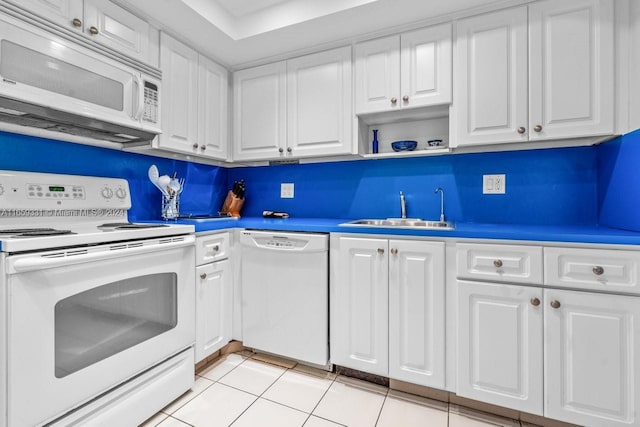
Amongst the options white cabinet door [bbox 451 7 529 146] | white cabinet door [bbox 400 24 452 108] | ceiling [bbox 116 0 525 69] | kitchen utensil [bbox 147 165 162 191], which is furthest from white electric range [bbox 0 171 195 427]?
white cabinet door [bbox 451 7 529 146]

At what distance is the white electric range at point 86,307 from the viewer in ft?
3.32

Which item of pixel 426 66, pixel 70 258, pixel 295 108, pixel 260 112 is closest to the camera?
pixel 70 258

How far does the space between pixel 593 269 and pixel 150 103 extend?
7.57 feet

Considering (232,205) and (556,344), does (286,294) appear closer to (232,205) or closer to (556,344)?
(232,205)

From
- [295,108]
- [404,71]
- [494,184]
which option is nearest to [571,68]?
[494,184]

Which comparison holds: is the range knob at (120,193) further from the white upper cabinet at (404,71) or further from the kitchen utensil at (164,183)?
the white upper cabinet at (404,71)

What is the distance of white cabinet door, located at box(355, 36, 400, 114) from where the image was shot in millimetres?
1926

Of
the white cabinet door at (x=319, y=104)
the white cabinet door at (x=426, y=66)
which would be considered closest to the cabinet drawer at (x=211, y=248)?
the white cabinet door at (x=319, y=104)

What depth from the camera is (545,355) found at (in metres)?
1.36

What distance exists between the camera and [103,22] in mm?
1558

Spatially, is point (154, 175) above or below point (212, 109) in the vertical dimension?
below

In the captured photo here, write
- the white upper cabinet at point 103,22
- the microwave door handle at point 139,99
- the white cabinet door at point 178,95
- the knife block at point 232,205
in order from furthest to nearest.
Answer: the knife block at point 232,205 → the white cabinet door at point 178,95 → the microwave door handle at point 139,99 → the white upper cabinet at point 103,22

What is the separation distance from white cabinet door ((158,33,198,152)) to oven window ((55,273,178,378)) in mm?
902

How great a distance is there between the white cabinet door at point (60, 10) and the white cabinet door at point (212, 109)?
0.77 m
